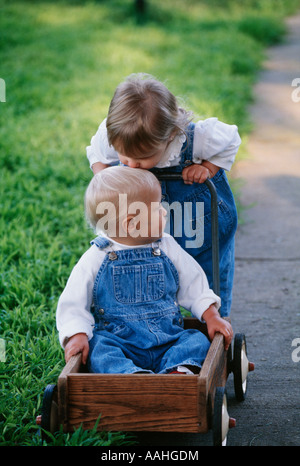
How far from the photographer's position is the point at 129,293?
2629 mm

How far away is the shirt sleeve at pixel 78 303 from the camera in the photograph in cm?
253

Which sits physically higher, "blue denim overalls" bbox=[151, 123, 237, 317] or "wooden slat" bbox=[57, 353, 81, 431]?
"blue denim overalls" bbox=[151, 123, 237, 317]

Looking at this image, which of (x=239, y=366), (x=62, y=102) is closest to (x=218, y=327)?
(x=239, y=366)

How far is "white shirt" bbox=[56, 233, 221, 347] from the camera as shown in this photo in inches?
101

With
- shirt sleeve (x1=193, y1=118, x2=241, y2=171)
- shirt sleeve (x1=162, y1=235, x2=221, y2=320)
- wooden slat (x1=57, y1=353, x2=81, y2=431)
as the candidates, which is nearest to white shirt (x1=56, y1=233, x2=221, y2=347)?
shirt sleeve (x1=162, y1=235, x2=221, y2=320)

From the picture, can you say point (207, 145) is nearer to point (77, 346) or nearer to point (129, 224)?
point (129, 224)

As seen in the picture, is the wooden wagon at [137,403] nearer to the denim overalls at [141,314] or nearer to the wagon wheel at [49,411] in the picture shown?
the wagon wheel at [49,411]

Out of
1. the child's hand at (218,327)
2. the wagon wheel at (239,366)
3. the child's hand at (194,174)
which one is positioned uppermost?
the child's hand at (194,174)

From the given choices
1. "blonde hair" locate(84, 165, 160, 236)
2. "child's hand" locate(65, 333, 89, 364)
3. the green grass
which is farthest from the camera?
the green grass

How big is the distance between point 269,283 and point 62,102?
14.1 feet

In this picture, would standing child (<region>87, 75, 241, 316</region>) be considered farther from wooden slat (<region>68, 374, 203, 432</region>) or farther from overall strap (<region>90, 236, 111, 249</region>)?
wooden slat (<region>68, 374, 203, 432</region>)

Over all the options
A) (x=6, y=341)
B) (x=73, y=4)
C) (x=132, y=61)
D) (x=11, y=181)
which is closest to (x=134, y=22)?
(x=73, y=4)

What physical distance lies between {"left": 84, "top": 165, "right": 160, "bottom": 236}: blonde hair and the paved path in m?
0.86

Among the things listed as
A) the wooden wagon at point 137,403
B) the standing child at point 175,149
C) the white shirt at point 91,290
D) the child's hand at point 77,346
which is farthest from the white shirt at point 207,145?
the wooden wagon at point 137,403
